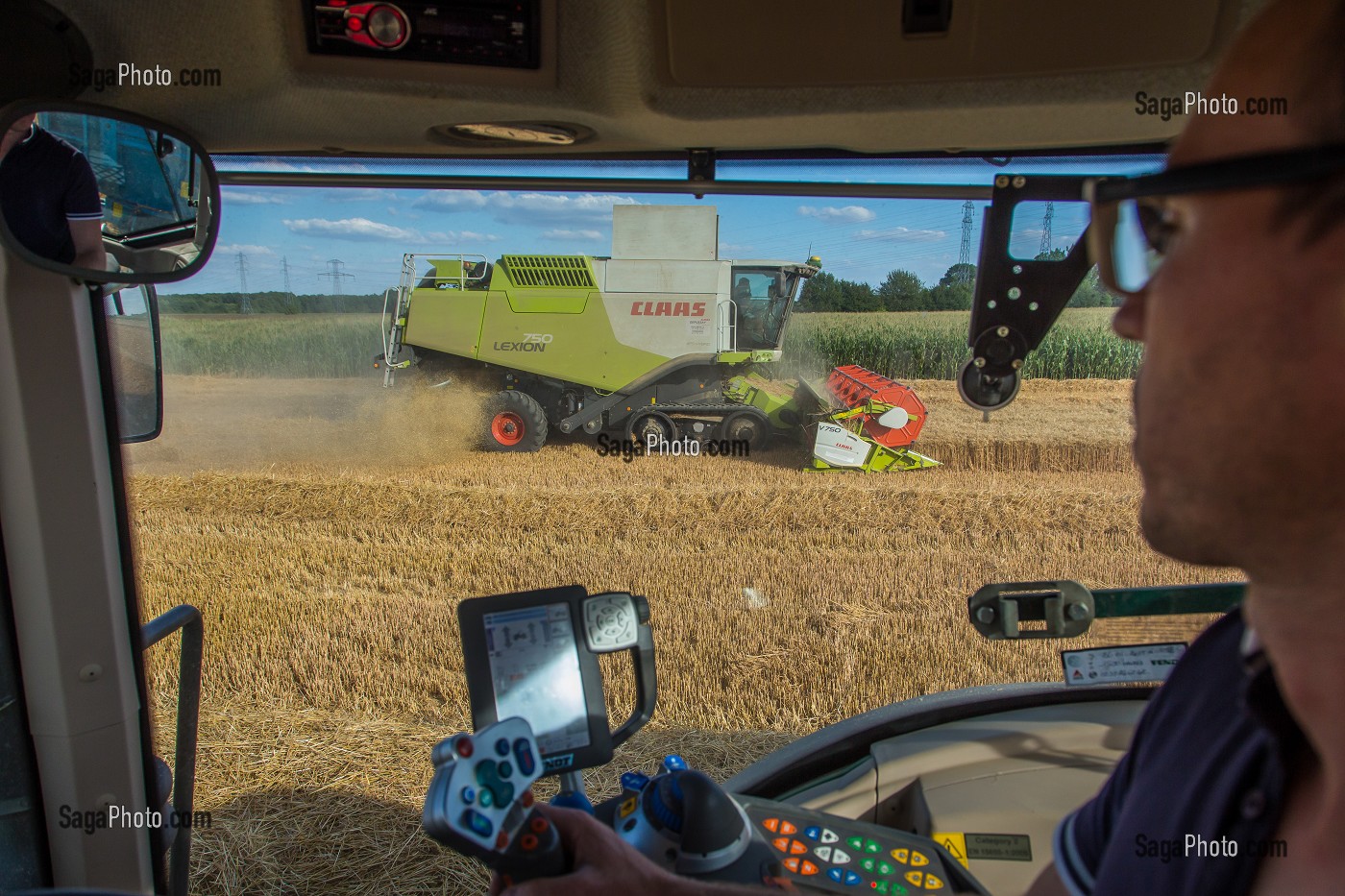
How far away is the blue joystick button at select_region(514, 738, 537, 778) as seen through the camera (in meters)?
0.99

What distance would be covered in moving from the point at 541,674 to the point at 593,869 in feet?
1.13

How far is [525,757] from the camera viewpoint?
1.00m

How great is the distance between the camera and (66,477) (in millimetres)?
1181

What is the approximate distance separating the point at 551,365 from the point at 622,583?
183 inches

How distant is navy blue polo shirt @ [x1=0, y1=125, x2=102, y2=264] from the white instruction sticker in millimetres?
1776

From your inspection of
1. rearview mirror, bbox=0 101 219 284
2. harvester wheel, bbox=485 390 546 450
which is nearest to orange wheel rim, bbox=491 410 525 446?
harvester wheel, bbox=485 390 546 450

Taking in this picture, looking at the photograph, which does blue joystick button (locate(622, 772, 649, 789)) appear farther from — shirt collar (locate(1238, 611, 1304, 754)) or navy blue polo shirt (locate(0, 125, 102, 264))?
navy blue polo shirt (locate(0, 125, 102, 264))

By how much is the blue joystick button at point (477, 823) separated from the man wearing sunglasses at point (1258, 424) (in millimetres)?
666

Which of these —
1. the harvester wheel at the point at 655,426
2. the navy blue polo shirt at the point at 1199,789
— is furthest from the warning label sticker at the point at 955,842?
the harvester wheel at the point at 655,426

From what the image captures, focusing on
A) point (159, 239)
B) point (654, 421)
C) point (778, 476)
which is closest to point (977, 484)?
point (778, 476)

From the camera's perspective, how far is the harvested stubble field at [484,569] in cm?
416

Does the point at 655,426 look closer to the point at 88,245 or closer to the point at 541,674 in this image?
the point at 541,674

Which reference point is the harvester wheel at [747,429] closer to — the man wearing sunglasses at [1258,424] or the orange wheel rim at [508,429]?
the orange wheel rim at [508,429]

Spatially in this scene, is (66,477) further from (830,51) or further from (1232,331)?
(1232,331)
